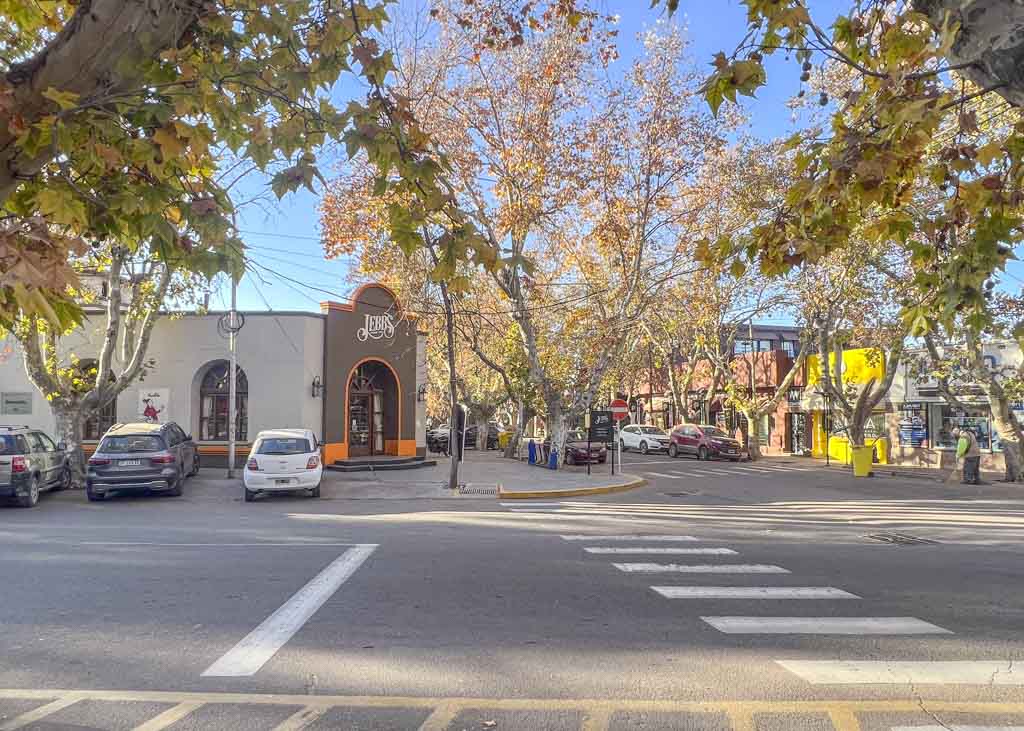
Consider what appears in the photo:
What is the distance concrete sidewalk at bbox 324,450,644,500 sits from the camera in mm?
17922

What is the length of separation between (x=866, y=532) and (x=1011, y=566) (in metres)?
3.15

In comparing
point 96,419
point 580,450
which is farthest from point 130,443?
point 580,450

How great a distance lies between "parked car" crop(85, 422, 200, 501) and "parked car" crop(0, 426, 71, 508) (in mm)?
938

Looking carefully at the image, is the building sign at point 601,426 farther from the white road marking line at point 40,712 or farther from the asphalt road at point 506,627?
the white road marking line at point 40,712

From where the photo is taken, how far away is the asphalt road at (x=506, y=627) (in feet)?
14.0

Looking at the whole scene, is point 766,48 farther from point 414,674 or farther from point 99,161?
point 414,674

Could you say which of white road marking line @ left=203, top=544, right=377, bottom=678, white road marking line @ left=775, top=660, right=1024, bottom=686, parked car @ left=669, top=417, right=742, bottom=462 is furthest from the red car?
white road marking line @ left=775, top=660, right=1024, bottom=686

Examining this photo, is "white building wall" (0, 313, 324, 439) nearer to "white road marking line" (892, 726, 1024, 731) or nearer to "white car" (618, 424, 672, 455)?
"white road marking line" (892, 726, 1024, 731)

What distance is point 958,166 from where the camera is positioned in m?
6.62

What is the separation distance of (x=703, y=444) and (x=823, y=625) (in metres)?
29.1

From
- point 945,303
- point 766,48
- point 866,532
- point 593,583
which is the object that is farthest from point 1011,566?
point 766,48

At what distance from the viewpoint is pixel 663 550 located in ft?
31.2

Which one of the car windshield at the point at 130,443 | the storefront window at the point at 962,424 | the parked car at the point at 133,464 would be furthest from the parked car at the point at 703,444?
the car windshield at the point at 130,443

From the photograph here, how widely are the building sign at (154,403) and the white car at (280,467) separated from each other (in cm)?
761
